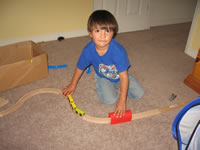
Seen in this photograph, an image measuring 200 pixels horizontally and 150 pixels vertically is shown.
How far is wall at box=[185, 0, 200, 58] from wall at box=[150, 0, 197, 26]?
2.99 feet

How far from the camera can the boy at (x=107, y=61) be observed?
93cm

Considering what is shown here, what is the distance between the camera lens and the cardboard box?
1175mm

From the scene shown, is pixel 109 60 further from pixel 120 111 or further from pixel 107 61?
pixel 120 111

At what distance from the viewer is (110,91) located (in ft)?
3.83

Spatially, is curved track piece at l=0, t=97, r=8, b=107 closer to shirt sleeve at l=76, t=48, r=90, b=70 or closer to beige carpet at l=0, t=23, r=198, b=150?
beige carpet at l=0, t=23, r=198, b=150

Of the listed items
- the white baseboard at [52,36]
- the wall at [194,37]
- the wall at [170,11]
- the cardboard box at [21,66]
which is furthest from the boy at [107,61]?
the wall at [170,11]

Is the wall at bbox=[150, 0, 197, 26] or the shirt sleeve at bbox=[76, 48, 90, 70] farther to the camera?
the wall at bbox=[150, 0, 197, 26]

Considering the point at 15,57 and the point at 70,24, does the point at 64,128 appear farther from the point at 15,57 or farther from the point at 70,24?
the point at 70,24

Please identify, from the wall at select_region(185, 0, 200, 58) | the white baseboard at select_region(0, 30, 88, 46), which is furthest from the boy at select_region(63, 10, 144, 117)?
the white baseboard at select_region(0, 30, 88, 46)

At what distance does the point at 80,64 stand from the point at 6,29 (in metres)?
1.15

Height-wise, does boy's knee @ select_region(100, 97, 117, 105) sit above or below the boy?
below

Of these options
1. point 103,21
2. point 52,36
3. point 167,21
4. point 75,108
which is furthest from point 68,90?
point 167,21

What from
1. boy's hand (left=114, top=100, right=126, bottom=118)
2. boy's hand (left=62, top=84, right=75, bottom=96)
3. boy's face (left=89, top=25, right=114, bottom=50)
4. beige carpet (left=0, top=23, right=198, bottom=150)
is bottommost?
beige carpet (left=0, top=23, right=198, bottom=150)

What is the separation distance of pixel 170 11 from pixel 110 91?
2192 mm
